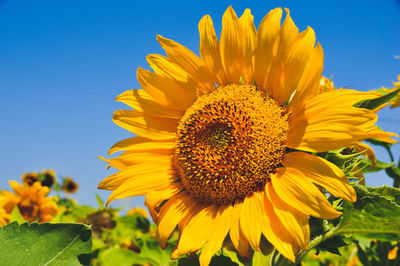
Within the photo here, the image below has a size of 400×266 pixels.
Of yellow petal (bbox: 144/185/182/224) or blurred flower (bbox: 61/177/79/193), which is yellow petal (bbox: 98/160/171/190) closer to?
yellow petal (bbox: 144/185/182/224)

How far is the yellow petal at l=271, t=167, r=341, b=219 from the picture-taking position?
4.86 ft

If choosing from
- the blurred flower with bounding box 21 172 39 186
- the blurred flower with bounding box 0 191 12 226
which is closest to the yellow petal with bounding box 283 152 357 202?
the blurred flower with bounding box 0 191 12 226

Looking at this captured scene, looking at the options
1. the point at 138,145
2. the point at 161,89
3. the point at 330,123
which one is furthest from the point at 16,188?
the point at 330,123

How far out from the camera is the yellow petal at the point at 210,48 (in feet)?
6.89

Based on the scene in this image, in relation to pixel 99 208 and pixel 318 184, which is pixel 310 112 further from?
pixel 99 208

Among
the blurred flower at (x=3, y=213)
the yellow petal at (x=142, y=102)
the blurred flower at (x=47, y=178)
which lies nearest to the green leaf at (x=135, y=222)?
the blurred flower at (x=3, y=213)

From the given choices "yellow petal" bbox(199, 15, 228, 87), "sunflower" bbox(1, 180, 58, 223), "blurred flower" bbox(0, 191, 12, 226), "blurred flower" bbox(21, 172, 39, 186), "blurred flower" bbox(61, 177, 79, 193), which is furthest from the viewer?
"blurred flower" bbox(61, 177, 79, 193)

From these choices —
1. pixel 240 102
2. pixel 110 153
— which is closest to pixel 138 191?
pixel 110 153

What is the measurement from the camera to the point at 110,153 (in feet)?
7.18

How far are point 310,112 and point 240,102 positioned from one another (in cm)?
41

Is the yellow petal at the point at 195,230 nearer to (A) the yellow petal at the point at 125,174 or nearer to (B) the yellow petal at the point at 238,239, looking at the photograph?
(B) the yellow petal at the point at 238,239

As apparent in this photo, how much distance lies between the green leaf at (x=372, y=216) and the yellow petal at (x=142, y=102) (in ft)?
3.82

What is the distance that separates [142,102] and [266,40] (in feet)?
2.66

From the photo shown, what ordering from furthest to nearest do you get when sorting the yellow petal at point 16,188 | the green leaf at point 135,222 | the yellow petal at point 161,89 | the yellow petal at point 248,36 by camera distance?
the yellow petal at point 16,188, the green leaf at point 135,222, the yellow petal at point 161,89, the yellow petal at point 248,36
